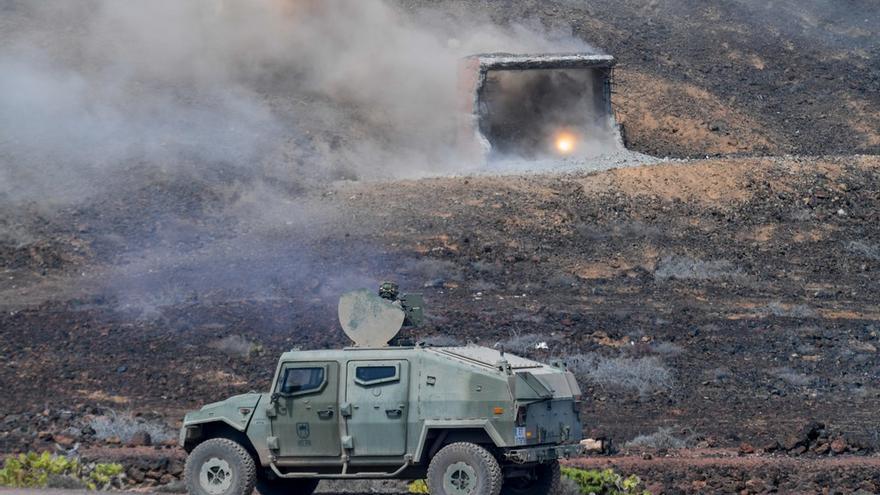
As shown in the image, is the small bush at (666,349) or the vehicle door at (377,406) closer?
the vehicle door at (377,406)

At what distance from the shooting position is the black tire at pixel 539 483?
42.6 feet

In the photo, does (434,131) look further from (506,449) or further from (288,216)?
(506,449)

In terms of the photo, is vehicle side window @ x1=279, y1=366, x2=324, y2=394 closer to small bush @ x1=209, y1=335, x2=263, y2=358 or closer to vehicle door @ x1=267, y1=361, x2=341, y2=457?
vehicle door @ x1=267, y1=361, x2=341, y2=457

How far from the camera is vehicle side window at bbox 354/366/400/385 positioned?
12.8 m

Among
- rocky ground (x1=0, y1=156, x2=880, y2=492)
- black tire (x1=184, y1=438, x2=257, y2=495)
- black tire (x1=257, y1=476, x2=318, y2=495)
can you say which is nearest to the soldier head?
black tire (x1=257, y1=476, x2=318, y2=495)

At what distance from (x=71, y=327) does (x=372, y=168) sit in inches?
431

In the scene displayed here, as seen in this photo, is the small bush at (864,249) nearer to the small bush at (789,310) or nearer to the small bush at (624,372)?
the small bush at (789,310)

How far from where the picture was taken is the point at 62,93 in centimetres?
3422

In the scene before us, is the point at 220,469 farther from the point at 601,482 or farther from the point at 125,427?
the point at 125,427

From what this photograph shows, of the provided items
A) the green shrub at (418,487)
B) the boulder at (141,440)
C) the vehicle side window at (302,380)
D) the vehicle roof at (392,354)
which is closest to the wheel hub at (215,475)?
the vehicle side window at (302,380)

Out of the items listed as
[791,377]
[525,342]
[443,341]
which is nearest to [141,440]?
[443,341]

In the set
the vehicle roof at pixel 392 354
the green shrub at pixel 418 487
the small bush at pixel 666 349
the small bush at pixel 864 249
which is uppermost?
the small bush at pixel 864 249

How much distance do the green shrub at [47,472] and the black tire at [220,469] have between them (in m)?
1.67

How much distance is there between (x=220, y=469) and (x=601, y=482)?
3.74 metres
